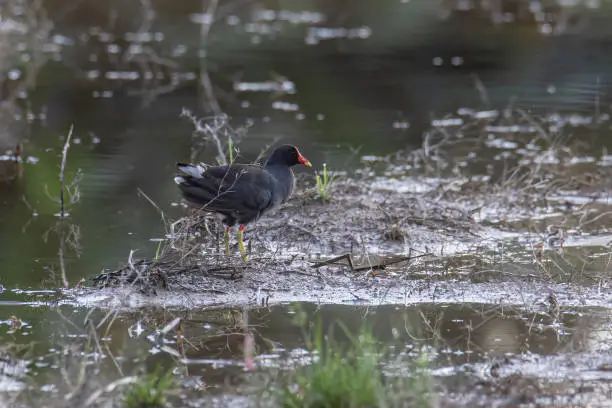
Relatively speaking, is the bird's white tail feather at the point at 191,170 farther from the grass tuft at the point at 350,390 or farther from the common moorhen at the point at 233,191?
the grass tuft at the point at 350,390

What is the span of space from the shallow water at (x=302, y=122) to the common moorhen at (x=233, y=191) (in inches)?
32.4

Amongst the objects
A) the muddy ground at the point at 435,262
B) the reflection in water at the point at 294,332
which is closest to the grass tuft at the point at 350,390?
the muddy ground at the point at 435,262

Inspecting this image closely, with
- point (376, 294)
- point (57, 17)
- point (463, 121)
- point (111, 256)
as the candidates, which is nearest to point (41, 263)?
point (111, 256)

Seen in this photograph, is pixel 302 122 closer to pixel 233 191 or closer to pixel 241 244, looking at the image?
pixel 241 244

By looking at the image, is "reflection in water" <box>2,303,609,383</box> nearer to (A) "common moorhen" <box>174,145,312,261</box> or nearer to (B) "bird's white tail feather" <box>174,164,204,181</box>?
(A) "common moorhen" <box>174,145,312,261</box>

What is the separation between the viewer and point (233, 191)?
823 centimetres

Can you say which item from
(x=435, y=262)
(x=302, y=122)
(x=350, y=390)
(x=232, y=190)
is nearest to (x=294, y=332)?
(x=232, y=190)

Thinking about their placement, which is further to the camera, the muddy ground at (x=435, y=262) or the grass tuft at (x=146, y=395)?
the muddy ground at (x=435, y=262)

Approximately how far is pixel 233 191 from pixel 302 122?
649cm

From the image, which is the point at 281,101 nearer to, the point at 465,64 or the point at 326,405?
the point at 465,64

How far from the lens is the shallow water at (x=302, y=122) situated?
722 centimetres

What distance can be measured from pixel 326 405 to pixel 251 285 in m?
2.56

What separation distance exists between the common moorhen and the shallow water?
0.82 meters

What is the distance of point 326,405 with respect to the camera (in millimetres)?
5383
